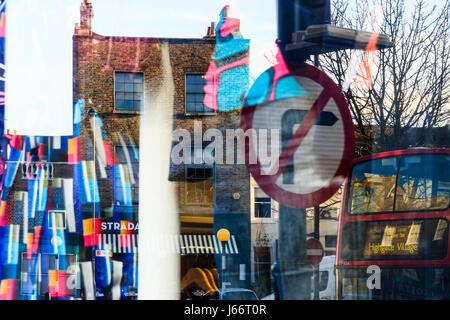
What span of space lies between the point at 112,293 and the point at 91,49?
4.54ft

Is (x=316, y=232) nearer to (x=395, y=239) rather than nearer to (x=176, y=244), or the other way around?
(x=395, y=239)

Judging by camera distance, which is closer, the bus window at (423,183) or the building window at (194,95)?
the building window at (194,95)

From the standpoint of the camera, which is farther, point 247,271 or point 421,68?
point 421,68

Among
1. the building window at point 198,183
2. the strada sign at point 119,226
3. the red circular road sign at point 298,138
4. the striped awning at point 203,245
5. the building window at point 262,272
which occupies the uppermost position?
the red circular road sign at point 298,138

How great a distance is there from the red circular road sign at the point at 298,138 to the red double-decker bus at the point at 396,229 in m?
0.17

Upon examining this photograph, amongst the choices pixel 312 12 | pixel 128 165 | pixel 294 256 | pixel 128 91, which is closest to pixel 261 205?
pixel 294 256

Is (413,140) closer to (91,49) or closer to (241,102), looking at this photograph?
(241,102)

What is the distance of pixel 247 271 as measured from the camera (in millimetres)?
3311

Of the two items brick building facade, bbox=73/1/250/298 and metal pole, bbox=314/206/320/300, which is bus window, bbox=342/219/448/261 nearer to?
metal pole, bbox=314/206/320/300

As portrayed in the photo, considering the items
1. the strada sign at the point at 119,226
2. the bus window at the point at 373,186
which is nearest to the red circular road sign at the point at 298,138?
the bus window at the point at 373,186

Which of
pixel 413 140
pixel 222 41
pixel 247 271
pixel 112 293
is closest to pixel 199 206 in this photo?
pixel 247 271

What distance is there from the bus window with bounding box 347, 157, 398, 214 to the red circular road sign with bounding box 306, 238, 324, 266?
1.06 ft

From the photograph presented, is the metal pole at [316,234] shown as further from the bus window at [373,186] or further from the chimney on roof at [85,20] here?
Answer: the chimney on roof at [85,20]

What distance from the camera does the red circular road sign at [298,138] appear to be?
3279 millimetres
